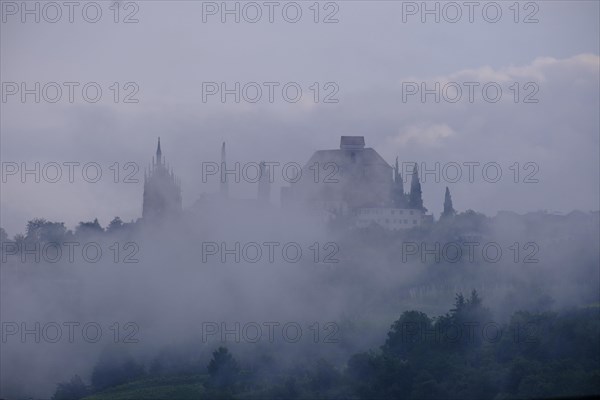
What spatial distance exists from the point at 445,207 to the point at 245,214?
760cm

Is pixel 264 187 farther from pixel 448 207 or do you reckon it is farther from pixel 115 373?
pixel 115 373

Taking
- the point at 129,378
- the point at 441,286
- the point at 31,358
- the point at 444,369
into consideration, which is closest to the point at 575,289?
the point at 441,286

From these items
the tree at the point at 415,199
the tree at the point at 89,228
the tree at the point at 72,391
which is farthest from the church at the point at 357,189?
the tree at the point at 72,391

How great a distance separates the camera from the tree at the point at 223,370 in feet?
59.2

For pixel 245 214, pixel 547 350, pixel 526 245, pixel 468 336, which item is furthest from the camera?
pixel 245 214

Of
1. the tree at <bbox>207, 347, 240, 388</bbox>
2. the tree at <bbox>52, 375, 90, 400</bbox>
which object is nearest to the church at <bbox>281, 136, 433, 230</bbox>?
the tree at <bbox>52, 375, 90, 400</bbox>

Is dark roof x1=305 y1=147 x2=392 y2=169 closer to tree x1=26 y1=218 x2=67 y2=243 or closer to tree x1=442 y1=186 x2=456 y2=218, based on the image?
tree x1=442 y1=186 x2=456 y2=218

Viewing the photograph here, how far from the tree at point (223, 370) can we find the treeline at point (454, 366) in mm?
18

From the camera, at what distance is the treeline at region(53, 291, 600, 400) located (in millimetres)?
16609

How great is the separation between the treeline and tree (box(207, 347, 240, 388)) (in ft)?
0.06

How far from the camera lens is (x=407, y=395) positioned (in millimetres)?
16984

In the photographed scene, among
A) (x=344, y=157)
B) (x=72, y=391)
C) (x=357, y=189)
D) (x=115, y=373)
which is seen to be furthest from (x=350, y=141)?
(x=72, y=391)

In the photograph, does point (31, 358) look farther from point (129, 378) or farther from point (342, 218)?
point (342, 218)

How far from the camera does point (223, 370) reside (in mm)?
18234
